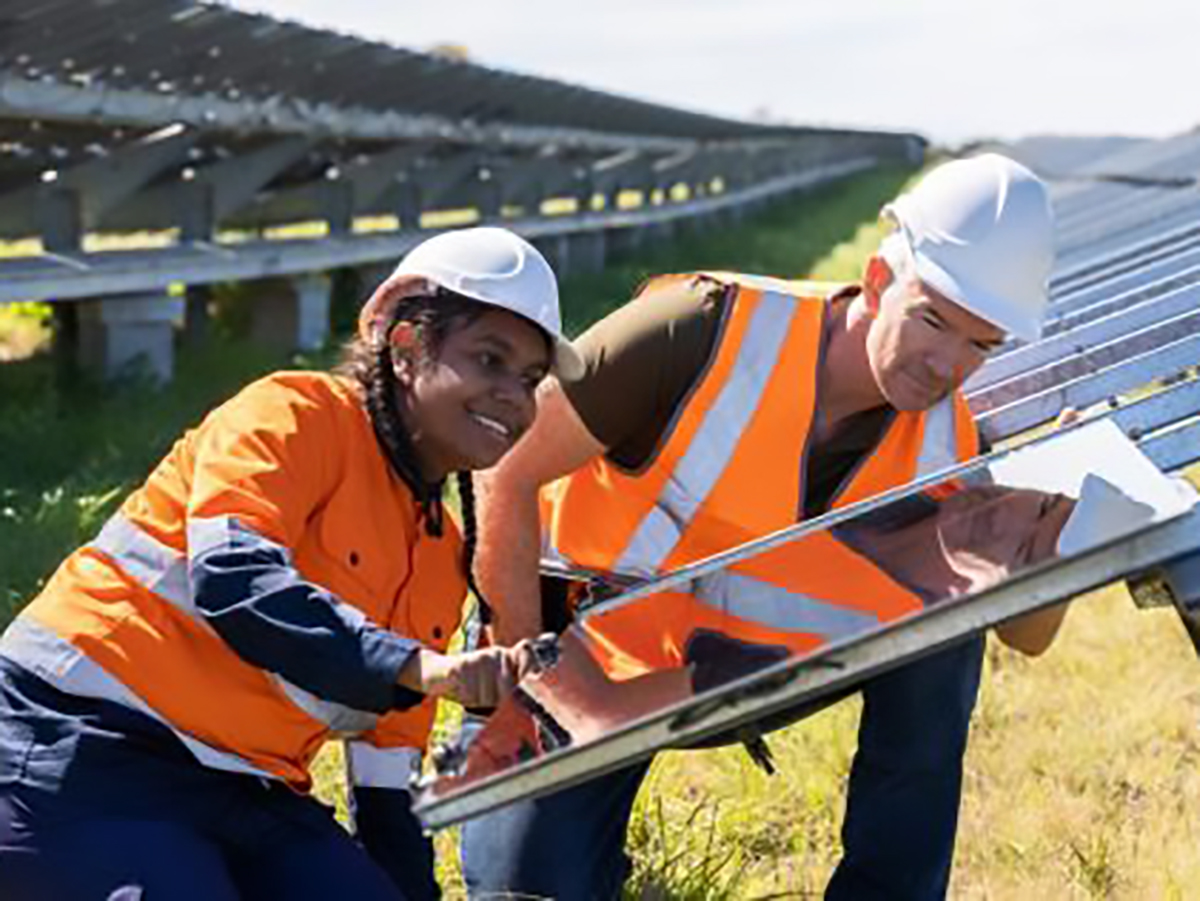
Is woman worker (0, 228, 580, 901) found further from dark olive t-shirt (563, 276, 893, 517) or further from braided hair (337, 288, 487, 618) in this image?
dark olive t-shirt (563, 276, 893, 517)

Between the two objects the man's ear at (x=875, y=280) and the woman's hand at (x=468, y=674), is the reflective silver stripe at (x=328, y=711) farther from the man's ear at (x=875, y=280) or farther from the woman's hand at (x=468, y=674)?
the man's ear at (x=875, y=280)

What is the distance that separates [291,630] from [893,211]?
3.25 ft

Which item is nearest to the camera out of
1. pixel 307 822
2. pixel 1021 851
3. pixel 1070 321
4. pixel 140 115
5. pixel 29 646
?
pixel 29 646

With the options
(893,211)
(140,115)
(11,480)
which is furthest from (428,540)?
(140,115)

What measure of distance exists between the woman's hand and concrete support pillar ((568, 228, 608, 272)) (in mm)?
14403

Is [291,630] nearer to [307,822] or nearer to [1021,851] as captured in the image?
[307,822]

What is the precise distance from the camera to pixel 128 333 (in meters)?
7.85

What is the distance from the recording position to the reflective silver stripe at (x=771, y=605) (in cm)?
232

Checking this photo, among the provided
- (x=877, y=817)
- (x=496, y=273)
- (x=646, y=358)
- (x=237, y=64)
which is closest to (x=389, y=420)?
(x=496, y=273)

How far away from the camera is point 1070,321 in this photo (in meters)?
3.73

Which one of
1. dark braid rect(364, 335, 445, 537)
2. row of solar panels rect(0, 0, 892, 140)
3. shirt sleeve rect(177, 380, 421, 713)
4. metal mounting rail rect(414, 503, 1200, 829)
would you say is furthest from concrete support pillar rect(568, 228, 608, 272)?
metal mounting rail rect(414, 503, 1200, 829)

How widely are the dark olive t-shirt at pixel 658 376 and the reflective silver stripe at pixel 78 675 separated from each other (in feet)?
2.35

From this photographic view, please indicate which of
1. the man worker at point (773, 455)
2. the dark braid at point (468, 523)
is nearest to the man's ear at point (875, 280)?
the man worker at point (773, 455)

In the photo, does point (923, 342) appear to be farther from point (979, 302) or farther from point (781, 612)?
point (781, 612)
